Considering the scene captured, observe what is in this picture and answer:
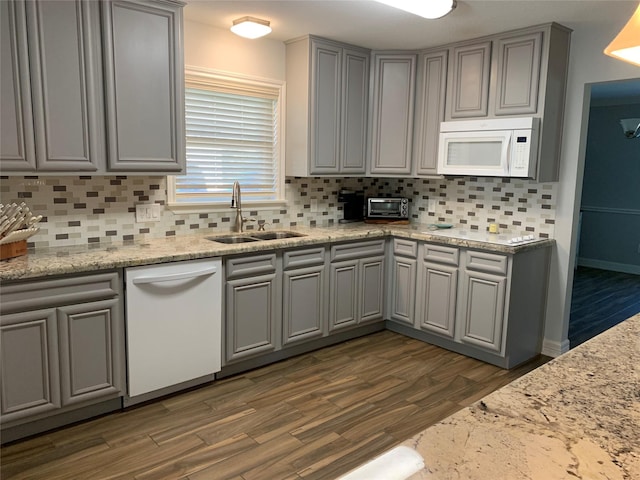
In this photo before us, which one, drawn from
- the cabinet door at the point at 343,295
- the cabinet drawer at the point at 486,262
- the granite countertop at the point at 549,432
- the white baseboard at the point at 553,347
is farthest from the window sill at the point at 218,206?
the granite countertop at the point at 549,432

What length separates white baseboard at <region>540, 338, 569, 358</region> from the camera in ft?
12.3

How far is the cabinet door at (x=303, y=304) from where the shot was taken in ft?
11.6

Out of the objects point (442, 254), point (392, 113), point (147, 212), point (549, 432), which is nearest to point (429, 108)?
point (392, 113)

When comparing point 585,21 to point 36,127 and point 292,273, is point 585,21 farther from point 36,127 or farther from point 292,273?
point 36,127

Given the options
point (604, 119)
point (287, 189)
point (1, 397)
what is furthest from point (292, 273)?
point (604, 119)

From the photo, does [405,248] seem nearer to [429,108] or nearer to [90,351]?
[429,108]

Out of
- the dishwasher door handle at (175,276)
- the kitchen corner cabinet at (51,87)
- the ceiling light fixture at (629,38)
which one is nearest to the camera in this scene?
the ceiling light fixture at (629,38)

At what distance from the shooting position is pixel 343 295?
3893 millimetres

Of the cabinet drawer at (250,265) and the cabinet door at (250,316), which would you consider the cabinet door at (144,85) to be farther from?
the cabinet door at (250,316)

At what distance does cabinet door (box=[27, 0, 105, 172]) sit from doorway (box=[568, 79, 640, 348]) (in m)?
5.69

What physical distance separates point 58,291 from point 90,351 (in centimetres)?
38

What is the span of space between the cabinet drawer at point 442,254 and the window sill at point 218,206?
48.1 inches

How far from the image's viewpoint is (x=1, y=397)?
2.38 meters

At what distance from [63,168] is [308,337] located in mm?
1978
